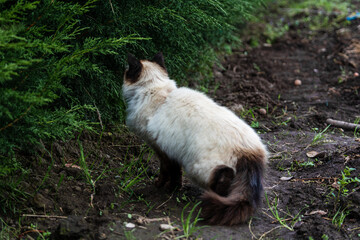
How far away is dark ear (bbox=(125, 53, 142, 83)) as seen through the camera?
149 inches

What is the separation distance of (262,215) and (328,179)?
33.9 inches

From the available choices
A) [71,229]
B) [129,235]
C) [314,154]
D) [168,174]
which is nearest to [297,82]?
[314,154]

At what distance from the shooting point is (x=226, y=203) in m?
3.08

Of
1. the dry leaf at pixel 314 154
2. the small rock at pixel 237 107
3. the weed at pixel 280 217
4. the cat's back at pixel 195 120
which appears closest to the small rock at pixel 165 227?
the cat's back at pixel 195 120

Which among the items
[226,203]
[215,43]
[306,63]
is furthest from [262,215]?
[306,63]

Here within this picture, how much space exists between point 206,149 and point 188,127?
0.25 metres

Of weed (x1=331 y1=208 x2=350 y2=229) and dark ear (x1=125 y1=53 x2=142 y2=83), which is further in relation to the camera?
dark ear (x1=125 y1=53 x2=142 y2=83)

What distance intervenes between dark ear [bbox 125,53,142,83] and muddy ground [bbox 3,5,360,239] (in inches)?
29.7

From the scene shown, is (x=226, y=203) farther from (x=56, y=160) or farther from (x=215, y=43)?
(x=215, y=43)

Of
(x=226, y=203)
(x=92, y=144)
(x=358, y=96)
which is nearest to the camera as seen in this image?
(x=226, y=203)

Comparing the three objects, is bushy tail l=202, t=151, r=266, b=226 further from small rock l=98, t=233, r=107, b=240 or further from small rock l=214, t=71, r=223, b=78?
small rock l=214, t=71, r=223, b=78

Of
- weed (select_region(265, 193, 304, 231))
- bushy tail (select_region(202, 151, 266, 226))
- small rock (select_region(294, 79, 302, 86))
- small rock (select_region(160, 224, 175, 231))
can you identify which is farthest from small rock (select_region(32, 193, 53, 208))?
small rock (select_region(294, 79, 302, 86))

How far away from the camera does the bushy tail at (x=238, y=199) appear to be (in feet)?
10.2

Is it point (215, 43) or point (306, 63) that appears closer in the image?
point (215, 43)
